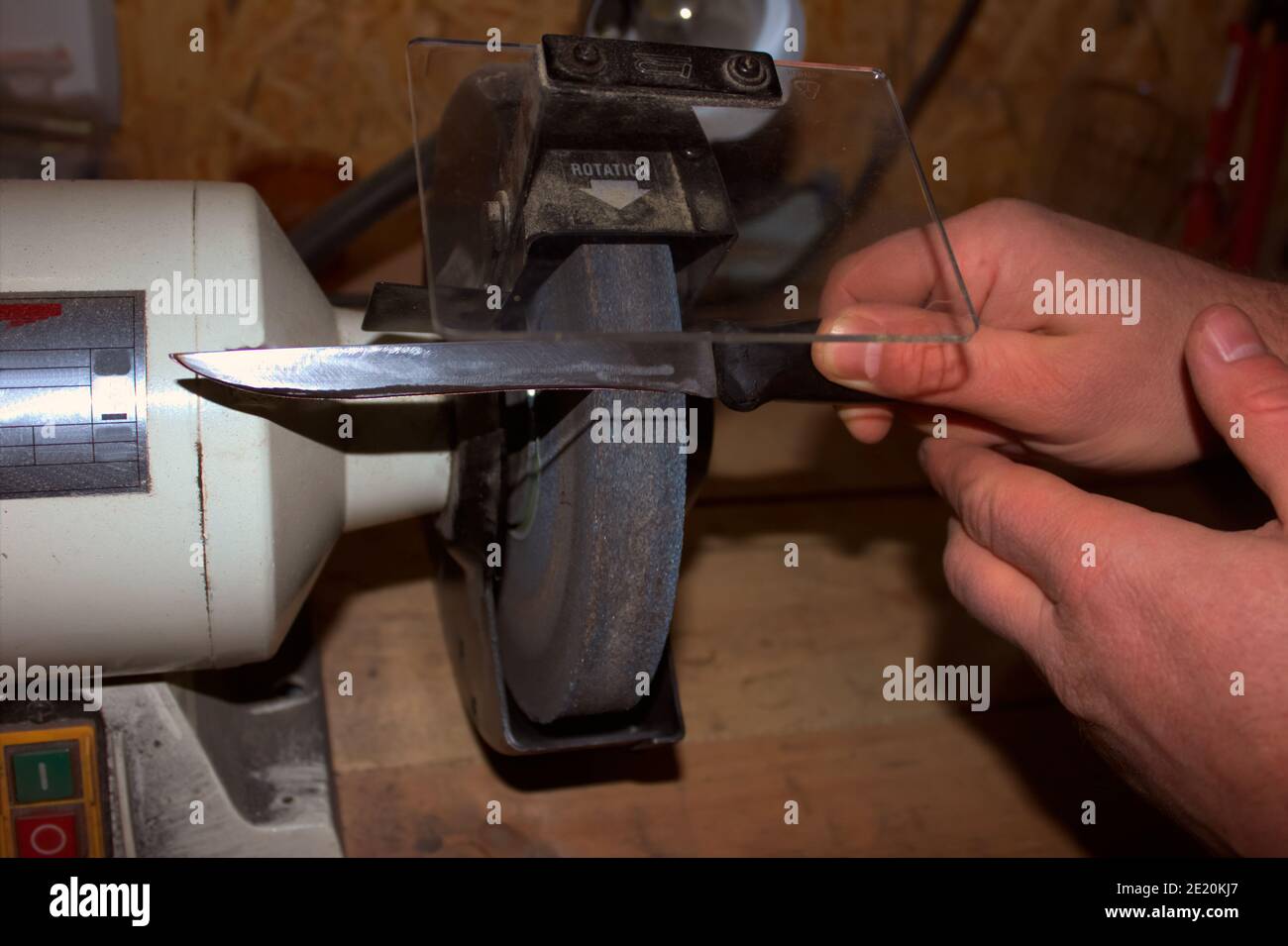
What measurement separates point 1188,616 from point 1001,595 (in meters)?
0.13

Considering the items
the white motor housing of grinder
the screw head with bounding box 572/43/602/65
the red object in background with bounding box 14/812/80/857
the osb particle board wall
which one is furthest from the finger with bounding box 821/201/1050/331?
the red object in background with bounding box 14/812/80/857

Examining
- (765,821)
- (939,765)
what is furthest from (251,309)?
(939,765)

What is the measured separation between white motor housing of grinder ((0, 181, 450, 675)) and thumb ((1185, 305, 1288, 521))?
0.52 m

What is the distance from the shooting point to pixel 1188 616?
0.59 m

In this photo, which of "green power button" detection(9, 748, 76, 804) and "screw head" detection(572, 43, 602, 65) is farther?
"green power button" detection(9, 748, 76, 804)

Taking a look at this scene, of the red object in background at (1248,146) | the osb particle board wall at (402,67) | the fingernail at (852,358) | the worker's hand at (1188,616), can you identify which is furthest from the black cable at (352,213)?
the red object in background at (1248,146)

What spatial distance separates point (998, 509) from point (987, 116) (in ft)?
2.79

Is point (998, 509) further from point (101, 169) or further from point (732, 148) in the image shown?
point (101, 169)

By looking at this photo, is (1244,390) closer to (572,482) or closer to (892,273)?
(892,273)

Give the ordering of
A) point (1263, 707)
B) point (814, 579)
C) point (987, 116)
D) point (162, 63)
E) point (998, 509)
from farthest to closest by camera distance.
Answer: point (987, 116) < point (162, 63) < point (814, 579) < point (998, 509) < point (1263, 707)

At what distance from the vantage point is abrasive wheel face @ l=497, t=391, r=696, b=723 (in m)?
0.59

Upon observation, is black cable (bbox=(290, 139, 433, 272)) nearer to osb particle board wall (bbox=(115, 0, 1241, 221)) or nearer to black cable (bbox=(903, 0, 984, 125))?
osb particle board wall (bbox=(115, 0, 1241, 221))

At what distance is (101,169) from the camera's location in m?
1.19

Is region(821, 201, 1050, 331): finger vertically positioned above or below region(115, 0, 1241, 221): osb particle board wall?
below
